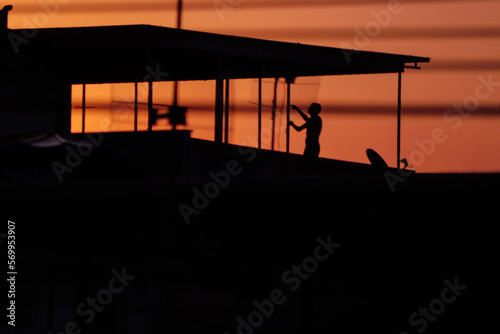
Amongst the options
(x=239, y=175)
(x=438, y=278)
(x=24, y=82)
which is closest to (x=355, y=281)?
(x=438, y=278)

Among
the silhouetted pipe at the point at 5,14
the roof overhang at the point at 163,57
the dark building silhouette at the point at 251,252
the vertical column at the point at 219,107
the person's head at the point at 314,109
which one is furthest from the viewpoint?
the silhouetted pipe at the point at 5,14

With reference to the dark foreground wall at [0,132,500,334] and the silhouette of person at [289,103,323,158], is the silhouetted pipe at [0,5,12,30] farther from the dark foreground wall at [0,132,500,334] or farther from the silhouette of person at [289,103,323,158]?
the dark foreground wall at [0,132,500,334]

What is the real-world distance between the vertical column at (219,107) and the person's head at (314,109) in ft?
7.83

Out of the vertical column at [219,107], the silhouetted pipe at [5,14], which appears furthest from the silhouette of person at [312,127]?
the silhouetted pipe at [5,14]

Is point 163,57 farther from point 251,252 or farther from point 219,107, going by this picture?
point 251,252

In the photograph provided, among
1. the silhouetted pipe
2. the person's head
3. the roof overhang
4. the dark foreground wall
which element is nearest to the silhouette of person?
the person's head

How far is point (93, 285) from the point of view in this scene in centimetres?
1299

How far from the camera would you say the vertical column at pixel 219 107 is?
18797mm

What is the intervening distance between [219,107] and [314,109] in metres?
2.69

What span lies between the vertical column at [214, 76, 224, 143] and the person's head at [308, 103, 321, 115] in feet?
7.83

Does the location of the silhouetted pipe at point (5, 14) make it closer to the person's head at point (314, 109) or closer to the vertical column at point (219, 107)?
the vertical column at point (219, 107)

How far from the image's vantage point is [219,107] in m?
19.0

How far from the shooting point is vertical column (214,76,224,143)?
18.8m

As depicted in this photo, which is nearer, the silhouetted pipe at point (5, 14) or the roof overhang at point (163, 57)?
the roof overhang at point (163, 57)
